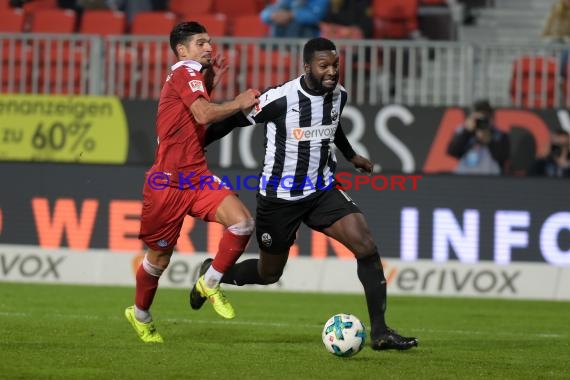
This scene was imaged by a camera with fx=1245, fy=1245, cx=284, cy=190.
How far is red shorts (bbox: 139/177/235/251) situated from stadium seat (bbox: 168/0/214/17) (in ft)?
33.9

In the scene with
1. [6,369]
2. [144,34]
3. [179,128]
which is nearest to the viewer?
[6,369]

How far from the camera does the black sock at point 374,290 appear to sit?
9.41 metres

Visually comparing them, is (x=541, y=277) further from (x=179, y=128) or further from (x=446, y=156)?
(x=179, y=128)

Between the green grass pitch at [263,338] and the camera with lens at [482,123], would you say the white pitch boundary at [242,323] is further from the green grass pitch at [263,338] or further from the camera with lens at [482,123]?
the camera with lens at [482,123]

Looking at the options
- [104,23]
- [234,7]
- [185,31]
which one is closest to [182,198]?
[185,31]

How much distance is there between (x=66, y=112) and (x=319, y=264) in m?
4.24

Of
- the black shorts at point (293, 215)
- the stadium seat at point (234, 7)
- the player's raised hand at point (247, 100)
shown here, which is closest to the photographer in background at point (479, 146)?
the stadium seat at point (234, 7)

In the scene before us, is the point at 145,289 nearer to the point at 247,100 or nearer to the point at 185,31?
the point at 247,100

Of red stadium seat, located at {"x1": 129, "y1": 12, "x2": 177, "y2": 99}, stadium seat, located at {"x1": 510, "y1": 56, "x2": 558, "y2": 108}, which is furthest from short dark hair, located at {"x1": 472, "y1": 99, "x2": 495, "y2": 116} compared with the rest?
red stadium seat, located at {"x1": 129, "y1": 12, "x2": 177, "y2": 99}

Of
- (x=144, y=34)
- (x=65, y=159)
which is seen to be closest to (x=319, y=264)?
(x=65, y=159)

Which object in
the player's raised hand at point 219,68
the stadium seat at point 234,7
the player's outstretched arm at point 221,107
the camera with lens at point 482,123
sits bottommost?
the camera with lens at point 482,123

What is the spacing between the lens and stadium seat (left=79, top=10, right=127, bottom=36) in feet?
63.5

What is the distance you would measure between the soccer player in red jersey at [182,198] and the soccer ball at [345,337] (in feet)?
3.27

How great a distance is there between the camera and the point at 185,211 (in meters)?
9.81
